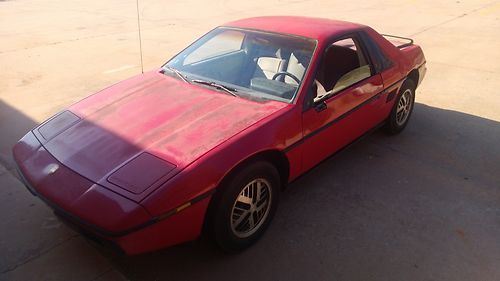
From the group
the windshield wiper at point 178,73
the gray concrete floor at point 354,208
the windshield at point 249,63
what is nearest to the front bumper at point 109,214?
the gray concrete floor at point 354,208

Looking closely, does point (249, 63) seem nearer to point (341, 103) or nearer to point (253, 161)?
point (341, 103)

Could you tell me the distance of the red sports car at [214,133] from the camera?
2211 millimetres

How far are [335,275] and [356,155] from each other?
5.73 feet

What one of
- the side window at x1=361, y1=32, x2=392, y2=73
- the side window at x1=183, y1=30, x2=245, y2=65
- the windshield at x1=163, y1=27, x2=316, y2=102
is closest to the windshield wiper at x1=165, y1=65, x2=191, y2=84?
the windshield at x1=163, y1=27, x2=316, y2=102

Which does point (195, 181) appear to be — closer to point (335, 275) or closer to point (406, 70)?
point (335, 275)

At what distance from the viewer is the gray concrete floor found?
260 cm

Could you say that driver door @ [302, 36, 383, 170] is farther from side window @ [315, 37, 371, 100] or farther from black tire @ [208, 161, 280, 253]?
black tire @ [208, 161, 280, 253]

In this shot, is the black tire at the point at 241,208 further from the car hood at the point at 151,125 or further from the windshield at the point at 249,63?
the windshield at the point at 249,63

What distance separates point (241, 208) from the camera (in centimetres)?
265

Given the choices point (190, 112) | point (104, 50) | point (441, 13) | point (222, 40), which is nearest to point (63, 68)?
point (104, 50)

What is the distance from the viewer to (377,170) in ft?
12.4

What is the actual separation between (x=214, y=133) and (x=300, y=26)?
4.73 ft

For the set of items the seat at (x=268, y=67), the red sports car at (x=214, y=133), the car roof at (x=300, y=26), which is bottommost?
the red sports car at (x=214, y=133)

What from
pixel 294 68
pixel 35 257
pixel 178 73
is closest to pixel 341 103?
pixel 294 68
